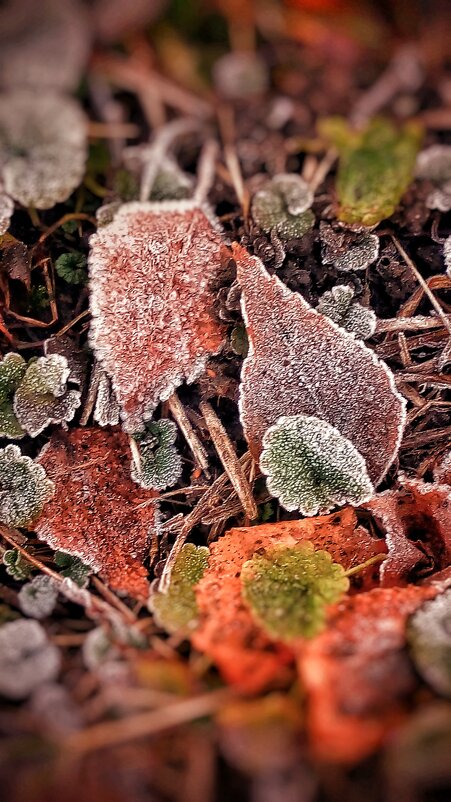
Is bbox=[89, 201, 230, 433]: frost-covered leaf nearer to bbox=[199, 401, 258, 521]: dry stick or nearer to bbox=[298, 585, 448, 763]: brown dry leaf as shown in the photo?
bbox=[199, 401, 258, 521]: dry stick

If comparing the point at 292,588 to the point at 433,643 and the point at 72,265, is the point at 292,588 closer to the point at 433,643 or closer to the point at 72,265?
the point at 433,643

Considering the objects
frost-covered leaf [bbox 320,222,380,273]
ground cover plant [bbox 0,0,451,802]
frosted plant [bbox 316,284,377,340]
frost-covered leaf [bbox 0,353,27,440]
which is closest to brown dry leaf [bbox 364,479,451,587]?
ground cover plant [bbox 0,0,451,802]

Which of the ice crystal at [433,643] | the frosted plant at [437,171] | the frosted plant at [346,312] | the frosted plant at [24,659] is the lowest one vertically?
the ice crystal at [433,643]

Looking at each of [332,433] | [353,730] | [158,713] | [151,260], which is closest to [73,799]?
[158,713]

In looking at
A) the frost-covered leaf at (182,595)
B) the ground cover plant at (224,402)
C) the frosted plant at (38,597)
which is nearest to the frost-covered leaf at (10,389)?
the ground cover plant at (224,402)

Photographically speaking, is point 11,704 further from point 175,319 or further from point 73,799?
point 175,319

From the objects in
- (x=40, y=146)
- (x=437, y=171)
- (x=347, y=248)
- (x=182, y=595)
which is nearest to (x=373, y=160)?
(x=437, y=171)

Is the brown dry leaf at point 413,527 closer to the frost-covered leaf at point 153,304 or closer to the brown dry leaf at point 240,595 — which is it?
the brown dry leaf at point 240,595
